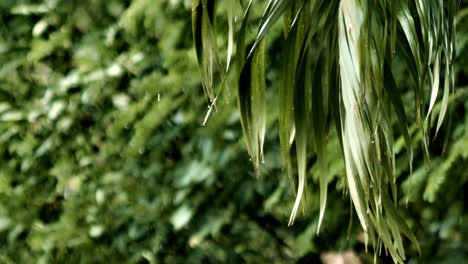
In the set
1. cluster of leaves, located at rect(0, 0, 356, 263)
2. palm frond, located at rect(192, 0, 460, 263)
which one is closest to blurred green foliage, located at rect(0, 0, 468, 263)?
cluster of leaves, located at rect(0, 0, 356, 263)

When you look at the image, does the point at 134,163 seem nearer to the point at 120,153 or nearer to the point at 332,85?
the point at 120,153

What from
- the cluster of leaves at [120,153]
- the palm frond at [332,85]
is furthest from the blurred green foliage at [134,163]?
the palm frond at [332,85]

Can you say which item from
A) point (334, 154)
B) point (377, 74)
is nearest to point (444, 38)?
point (377, 74)

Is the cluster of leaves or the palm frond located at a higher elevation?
the palm frond

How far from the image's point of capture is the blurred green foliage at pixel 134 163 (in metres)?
3.03

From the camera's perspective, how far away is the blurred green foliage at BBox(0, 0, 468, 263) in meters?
3.03

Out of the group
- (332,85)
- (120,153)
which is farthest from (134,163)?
(332,85)

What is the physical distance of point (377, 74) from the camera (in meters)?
1.60

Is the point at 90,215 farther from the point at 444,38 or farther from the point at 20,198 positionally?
the point at 444,38

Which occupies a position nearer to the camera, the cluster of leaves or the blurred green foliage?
the blurred green foliage

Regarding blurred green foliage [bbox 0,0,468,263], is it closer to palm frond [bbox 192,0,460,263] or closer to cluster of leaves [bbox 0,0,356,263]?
cluster of leaves [bbox 0,0,356,263]

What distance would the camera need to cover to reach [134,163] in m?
3.32

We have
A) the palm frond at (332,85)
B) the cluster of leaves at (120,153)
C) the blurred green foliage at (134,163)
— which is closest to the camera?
the palm frond at (332,85)

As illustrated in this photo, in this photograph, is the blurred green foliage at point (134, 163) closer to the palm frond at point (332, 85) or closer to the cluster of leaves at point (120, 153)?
the cluster of leaves at point (120, 153)
